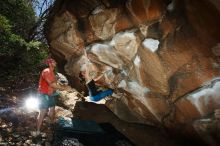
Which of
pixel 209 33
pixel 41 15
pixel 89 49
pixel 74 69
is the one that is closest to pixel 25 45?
pixel 74 69

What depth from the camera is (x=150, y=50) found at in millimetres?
7219

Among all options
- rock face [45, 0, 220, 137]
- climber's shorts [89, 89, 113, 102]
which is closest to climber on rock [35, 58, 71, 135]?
climber's shorts [89, 89, 113, 102]

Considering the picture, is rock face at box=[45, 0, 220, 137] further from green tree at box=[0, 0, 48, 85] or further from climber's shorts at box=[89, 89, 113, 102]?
green tree at box=[0, 0, 48, 85]

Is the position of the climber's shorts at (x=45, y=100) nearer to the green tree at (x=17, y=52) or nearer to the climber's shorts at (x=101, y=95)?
the climber's shorts at (x=101, y=95)

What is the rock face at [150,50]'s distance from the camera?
21.5ft

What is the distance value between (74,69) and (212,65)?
14.9 feet

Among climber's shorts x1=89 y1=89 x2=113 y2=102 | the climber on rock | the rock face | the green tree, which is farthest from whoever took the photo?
the green tree

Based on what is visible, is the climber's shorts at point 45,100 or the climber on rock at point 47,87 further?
the climber's shorts at point 45,100

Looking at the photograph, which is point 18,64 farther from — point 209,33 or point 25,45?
point 209,33

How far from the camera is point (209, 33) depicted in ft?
20.9

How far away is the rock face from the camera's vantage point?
657 centimetres

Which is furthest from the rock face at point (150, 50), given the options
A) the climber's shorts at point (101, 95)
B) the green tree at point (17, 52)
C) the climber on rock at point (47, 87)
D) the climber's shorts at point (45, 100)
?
the climber's shorts at point (45, 100)

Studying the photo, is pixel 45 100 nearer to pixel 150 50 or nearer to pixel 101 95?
pixel 101 95

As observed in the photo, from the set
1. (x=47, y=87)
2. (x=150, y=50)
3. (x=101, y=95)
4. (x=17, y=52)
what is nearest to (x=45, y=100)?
(x=47, y=87)
